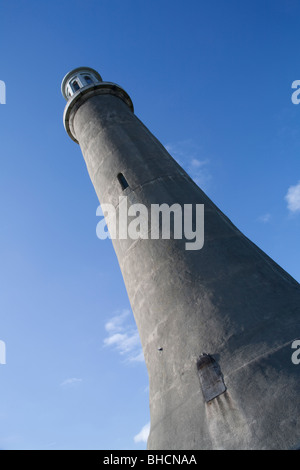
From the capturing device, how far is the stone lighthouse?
5.02m

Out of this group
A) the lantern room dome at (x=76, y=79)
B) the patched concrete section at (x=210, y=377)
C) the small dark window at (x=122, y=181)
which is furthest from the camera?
the lantern room dome at (x=76, y=79)

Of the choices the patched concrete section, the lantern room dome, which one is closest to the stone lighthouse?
the patched concrete section

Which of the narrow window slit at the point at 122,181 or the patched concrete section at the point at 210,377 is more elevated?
the narrow window slit at the point at 122,181

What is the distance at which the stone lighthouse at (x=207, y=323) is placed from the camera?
197 inches

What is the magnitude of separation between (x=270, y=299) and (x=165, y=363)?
2184mm

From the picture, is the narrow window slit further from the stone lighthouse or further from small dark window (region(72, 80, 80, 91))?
small dark window (region(72, 80, 80, 91))

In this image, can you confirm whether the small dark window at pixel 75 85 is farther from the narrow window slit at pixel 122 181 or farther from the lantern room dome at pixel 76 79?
the narrow window slit at pixel 122 181

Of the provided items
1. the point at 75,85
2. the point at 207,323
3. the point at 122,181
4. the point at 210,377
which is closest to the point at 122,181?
the point at 122,181

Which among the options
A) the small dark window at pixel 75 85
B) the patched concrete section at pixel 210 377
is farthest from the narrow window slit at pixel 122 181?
the small dark window at pixel 75 85

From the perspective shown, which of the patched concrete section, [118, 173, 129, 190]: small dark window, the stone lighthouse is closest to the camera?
the stone lighthouse

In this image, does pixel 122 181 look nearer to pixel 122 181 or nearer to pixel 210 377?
pixel 122 181

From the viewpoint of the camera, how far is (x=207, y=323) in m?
6.23
